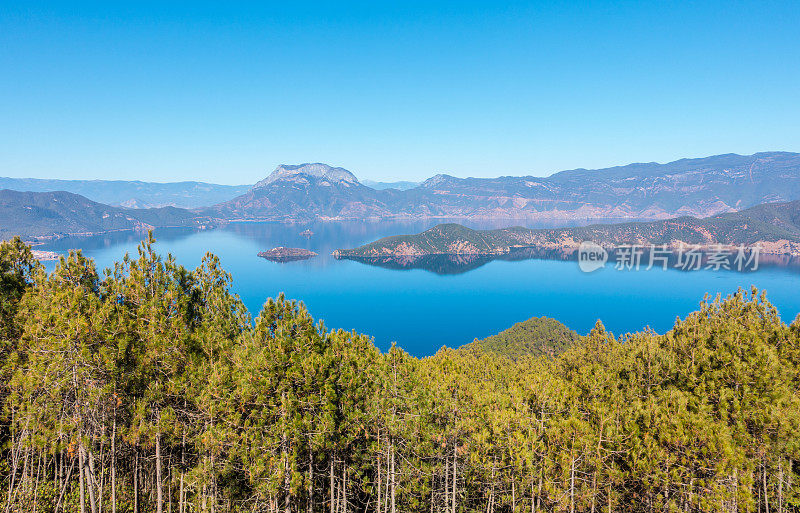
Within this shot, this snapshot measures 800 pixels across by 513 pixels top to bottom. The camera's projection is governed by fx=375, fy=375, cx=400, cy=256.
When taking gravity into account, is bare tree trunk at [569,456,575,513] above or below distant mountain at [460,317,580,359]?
above

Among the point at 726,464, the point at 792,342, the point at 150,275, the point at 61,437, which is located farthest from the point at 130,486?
the point at 792,342

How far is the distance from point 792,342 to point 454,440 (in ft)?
68.4

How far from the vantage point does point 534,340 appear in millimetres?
107875

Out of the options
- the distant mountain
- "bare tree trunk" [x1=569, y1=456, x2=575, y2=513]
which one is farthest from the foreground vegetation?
the distant mountain

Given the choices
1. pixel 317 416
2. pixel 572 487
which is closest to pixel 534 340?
pixel 572 487

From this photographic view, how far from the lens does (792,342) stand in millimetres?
21641

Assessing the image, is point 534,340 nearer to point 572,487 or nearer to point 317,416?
point 572,487

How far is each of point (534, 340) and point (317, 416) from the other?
340ft

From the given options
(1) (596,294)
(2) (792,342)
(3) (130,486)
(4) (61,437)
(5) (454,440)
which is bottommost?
(1) (596,294)

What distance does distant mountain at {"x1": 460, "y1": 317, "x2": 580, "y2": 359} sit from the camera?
328 feet

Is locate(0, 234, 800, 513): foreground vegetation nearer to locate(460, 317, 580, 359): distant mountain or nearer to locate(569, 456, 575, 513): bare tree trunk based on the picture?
locate(569, 456, 575, 513): bare tree trunk

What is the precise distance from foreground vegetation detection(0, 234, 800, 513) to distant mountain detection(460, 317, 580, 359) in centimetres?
7982

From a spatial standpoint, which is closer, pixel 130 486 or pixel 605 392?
pixel 605 392

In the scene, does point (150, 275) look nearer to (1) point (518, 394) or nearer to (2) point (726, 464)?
(1) point (518, 394)
